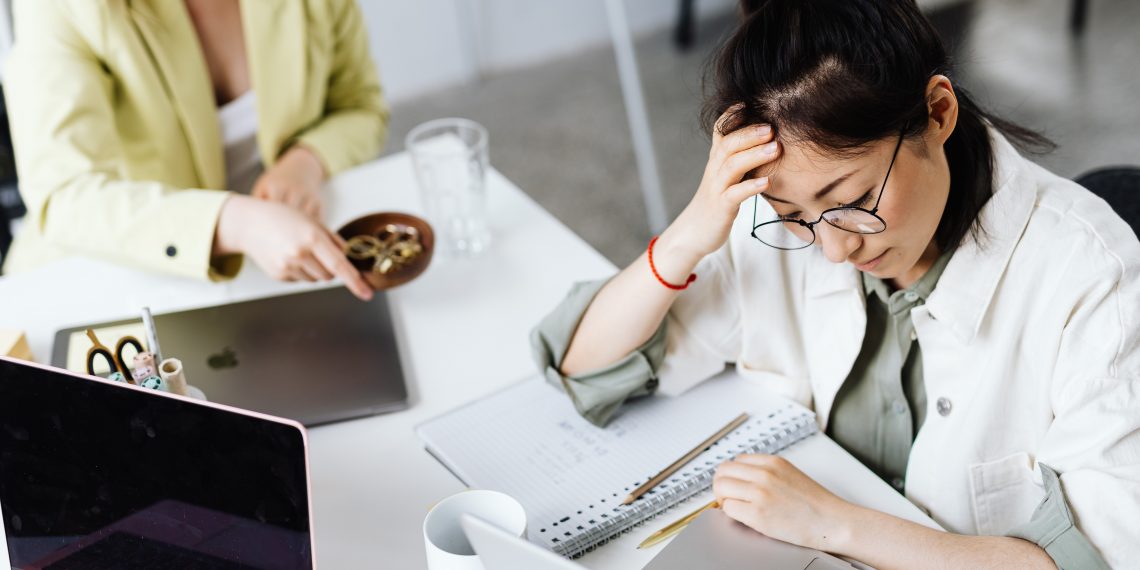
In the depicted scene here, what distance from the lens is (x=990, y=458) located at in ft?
3.42

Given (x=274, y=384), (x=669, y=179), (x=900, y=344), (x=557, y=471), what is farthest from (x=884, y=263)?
(x=669, y=179)

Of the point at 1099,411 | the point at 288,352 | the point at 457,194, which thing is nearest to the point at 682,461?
the point at 1099,411

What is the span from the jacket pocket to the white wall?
2688 mm

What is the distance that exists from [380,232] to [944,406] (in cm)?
73

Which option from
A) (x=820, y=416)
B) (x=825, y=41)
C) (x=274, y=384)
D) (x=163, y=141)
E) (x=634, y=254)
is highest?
(x=825, y=41)

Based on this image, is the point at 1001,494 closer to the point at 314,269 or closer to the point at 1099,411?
the point at 1099,411

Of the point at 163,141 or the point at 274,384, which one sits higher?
the point at 163,141

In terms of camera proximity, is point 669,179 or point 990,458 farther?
point 669,179

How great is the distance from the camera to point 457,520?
2.90ft

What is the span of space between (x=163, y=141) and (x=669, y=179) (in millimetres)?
1704

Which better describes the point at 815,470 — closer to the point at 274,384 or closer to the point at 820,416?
the point at 820,416

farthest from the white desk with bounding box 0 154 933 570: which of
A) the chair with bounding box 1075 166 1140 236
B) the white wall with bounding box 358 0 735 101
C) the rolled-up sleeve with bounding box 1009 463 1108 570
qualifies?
the white wall with bounding box 358 0 735 101

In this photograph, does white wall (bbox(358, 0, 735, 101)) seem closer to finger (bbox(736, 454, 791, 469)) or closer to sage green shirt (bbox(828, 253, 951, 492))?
sage green shirt (bbox(828, 253, 951, 492))

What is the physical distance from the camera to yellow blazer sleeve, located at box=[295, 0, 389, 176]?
169 centimetres
